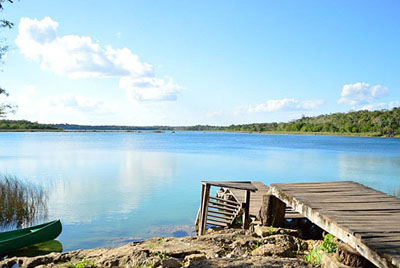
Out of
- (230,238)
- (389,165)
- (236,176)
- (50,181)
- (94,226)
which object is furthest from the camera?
(389,165)

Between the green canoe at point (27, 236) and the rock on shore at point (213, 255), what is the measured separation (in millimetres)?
968

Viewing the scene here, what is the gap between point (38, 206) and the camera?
13219mm

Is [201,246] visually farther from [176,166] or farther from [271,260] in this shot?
[176,166]

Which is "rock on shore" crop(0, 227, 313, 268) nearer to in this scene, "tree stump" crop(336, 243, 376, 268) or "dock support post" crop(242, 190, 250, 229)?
"tree stump" crop(336, 243, 376, 268)

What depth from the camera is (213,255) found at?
586 centimetres

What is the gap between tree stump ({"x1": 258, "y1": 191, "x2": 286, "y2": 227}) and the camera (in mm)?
7156

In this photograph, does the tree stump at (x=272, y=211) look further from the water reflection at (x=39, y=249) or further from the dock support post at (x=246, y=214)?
the water reflection at (x=39, y=249)

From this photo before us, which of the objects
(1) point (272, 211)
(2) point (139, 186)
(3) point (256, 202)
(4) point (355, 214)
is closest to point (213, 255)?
(1) point (272, 211)

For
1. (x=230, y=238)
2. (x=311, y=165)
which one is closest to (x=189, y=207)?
(x=230, y=238)

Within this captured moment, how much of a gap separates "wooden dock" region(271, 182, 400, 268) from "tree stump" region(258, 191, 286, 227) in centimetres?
46

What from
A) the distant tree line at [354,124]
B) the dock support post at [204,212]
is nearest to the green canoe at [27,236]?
the dock support post at [204,212]

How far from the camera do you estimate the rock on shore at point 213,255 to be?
5059 millimetres

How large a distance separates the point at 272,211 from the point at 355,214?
9.09 feet

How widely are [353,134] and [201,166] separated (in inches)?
3513
